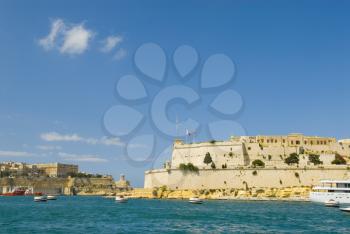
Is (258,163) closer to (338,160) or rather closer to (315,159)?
(315,159)

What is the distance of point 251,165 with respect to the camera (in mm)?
44406

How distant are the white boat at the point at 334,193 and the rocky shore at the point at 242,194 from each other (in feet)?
8.42

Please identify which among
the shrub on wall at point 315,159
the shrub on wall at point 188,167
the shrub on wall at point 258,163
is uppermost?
the shrub on wall at point 315,159

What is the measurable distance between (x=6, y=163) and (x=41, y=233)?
85.7 meters

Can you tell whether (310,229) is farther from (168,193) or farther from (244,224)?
(168,193)

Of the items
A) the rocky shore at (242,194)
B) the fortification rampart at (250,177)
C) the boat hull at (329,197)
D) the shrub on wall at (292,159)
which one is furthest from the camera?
the shrub on wall at (292,159)

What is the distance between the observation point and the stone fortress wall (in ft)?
139

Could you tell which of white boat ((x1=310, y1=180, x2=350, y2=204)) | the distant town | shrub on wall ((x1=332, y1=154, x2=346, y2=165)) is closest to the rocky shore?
white boat ((x1=310, y1=180, x2=350, y2=204))

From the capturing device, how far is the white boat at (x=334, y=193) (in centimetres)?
3428

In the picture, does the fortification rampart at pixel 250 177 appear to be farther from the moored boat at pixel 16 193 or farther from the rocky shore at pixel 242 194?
the moored boat at pixel 16 193

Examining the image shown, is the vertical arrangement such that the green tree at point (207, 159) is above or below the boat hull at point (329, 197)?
above

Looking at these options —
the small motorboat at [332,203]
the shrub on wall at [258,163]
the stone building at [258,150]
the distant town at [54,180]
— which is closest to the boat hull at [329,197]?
the small motorboat at [332,203]

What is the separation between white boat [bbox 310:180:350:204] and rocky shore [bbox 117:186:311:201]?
2.57 metres

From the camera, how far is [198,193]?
43094mm
